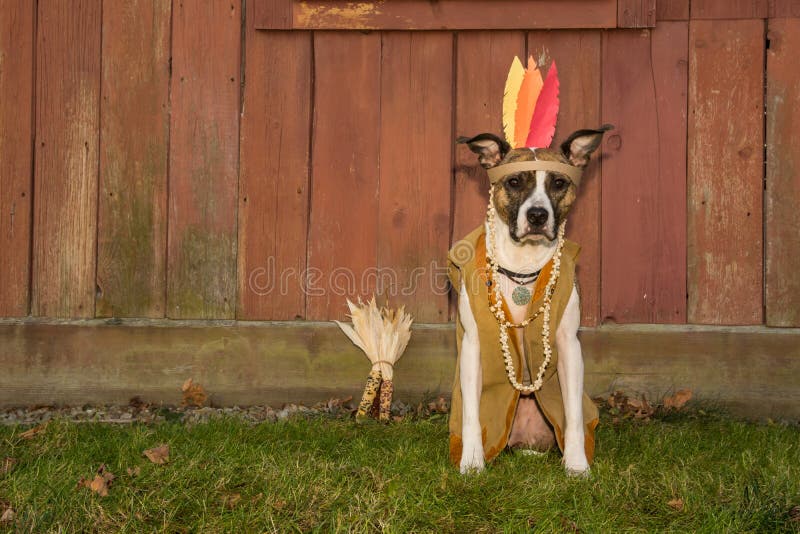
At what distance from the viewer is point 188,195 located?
413cm

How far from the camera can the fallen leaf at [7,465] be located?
8.68 feet

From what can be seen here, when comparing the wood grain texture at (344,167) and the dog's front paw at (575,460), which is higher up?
the wood grain texture at (344,167)

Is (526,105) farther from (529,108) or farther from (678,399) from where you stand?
(678,399)

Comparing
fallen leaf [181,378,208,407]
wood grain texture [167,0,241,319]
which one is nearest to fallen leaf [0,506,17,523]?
fallen leaf [181,378,208,407]

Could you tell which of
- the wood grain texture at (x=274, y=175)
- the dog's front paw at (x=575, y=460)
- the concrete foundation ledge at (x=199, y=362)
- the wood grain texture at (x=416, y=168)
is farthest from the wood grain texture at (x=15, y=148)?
the dog's front paw at (x=575, y=460)

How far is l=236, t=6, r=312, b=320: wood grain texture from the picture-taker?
4.11 m

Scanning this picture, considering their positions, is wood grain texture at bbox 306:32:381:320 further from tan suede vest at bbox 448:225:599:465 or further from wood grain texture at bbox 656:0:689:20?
wood grain texture at bbox 656:0:689:20

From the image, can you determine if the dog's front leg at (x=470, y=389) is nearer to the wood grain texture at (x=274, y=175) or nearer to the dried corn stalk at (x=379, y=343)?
the dried corn stalk at (x=379, y=343)

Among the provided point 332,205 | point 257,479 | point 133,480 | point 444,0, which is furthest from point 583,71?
point 133,480

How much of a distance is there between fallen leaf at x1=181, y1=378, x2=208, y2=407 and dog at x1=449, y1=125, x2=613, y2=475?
1.70 meters

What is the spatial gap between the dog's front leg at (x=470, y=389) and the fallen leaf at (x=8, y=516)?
1.54 metres

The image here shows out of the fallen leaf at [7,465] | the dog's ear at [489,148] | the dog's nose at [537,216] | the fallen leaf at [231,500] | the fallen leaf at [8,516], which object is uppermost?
the dog's ear at [489,148]

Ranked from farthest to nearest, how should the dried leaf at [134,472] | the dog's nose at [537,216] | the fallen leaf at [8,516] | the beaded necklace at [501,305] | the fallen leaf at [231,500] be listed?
the beaded necklace at [501,305], the dog's nose at [537,216], the dried leaf at [134,472], the fallen leaf at [231,500], the fallen leaf at [8,516]

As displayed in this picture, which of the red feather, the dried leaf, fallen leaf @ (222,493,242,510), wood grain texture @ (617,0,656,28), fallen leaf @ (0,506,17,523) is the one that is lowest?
fallen leaf @ (0,506,17,523)
